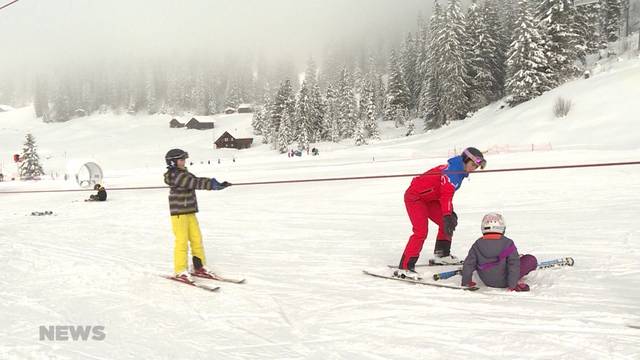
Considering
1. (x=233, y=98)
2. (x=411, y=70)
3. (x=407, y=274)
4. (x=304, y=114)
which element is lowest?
(x=407, y=274)

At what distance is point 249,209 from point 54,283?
913cm

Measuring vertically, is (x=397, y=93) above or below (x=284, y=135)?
above

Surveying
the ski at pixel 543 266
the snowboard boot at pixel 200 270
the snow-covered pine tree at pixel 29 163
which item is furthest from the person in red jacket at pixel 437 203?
the snow-covered pine tree at pixel 29 163

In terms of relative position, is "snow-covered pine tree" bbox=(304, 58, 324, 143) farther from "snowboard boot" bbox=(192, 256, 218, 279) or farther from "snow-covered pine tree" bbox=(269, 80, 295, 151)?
"snowboard boot" bbox=(192, 256, 218, 279)

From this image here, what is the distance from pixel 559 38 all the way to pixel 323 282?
164 ft

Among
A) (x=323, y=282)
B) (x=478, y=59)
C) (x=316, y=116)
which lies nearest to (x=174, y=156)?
(x=323, y=282)

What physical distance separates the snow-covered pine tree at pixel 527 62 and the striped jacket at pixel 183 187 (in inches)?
1766

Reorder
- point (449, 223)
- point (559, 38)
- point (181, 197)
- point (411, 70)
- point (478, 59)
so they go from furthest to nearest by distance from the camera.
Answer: point (411, 70) < point (478, 59) < point (559, 38) < point (181, 197) < point (449, 223)

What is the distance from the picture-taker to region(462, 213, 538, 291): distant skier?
5.45 metres

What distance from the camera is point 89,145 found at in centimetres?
9956

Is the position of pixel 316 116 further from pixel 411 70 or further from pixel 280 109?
pixel 411 70

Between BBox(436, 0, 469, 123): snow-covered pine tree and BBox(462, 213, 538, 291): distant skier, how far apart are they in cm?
4975

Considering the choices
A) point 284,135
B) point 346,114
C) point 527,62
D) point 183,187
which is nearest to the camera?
point 183,187

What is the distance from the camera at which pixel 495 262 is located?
551 cm
